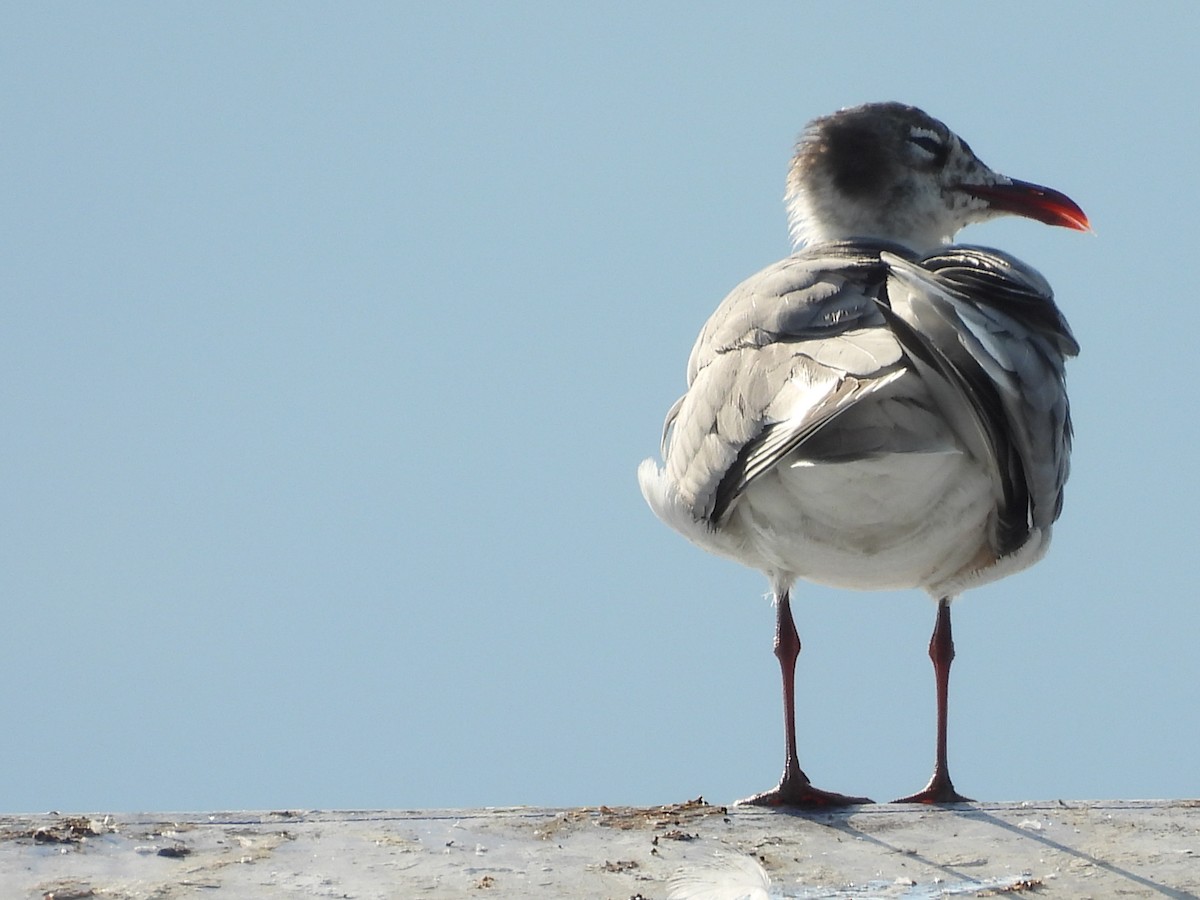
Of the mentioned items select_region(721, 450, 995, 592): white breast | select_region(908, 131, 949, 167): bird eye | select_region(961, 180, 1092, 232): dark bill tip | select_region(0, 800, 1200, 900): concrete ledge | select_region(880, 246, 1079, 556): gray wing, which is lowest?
select_region(0, 800, 1200, 900): concrete ledge

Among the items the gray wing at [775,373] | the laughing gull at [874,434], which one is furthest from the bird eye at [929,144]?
the gray wing at [775,373]

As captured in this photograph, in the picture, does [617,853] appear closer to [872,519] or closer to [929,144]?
[872,519]

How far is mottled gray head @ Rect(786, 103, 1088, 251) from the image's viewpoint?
8633 millimetres

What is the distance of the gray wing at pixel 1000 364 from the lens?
5.29 metres

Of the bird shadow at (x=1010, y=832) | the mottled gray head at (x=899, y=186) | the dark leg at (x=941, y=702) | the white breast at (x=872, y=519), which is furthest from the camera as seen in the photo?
the mottled gray head at (x=899, y=186)

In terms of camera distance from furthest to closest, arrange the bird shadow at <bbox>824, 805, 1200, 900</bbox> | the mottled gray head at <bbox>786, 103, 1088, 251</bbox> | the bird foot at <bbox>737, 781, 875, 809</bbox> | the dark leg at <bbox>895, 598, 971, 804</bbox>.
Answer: the mottled gray head at <bbox>786, 103, 1088, 251</bbox> → the dark leg at <bbox>895, 598, 971, 804</bbox> → the bird foot at <bbox>737, 781, 875, 809</bbox> → the bird shadow at <bbox>824, 805, 1200, 900</bbox>

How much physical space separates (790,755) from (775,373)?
58.3 inches

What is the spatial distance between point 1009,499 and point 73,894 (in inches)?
126

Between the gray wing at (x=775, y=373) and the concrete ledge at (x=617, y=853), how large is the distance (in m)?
1.15

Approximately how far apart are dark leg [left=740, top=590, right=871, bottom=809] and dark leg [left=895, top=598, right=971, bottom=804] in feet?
1.37

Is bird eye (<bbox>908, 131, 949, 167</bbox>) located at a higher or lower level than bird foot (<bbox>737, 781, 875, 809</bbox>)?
higher

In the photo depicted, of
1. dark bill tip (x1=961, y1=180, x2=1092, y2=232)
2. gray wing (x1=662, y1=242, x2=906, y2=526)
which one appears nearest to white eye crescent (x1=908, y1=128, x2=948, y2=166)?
dark bill tip (x1=961, y1=180, x2=1092, y2=232)

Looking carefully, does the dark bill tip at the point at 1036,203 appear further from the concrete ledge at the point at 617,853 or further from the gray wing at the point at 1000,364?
the concrete ledge at the point at 617,853

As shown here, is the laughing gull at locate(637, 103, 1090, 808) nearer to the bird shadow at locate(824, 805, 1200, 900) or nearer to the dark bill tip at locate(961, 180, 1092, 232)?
the bird shadow at locate(824, 805, 1200, 900)
